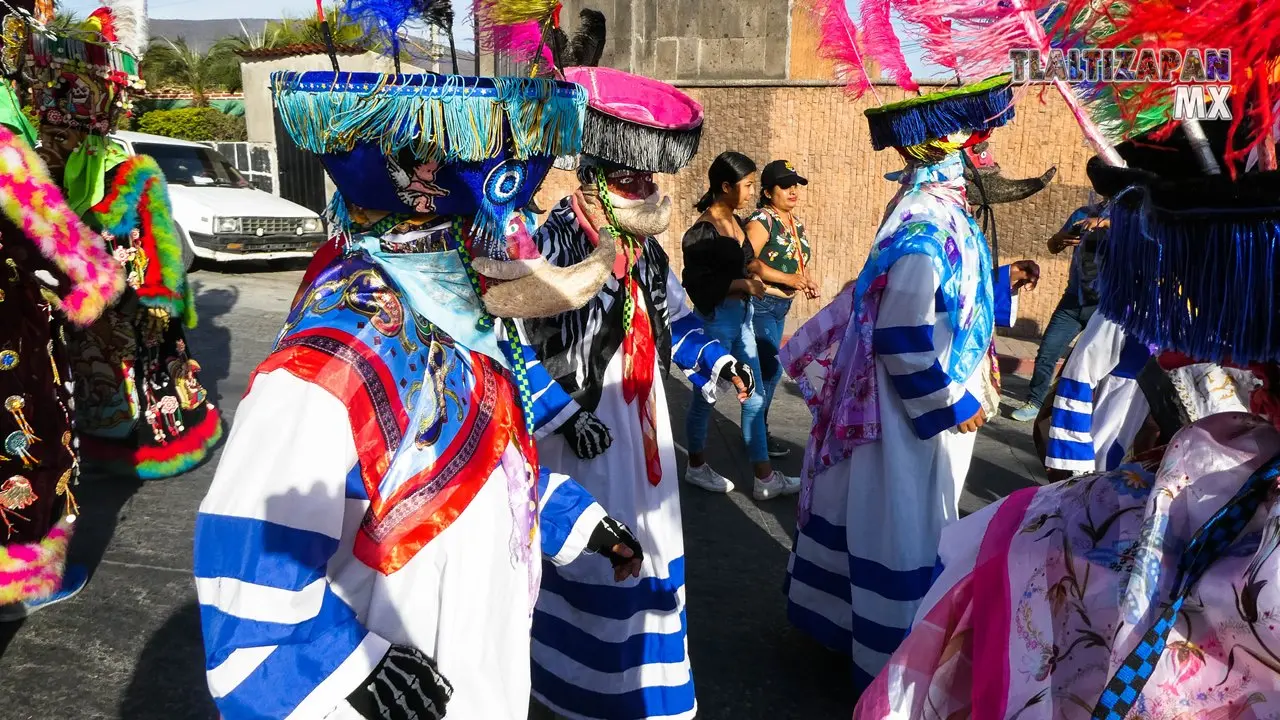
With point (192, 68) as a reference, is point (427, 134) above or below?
below

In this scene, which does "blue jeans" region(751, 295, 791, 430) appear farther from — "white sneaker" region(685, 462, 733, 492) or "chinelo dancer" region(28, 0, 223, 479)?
"chinelo dancer" region(28, 0, 223, 479)

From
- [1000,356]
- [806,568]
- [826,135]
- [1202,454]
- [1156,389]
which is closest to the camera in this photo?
[1202,454]

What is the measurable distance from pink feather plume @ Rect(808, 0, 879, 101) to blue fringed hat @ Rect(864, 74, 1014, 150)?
0.53ft

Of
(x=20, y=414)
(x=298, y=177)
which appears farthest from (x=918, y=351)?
(x=298, y=177)

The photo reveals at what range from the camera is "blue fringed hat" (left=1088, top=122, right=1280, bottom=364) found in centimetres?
113

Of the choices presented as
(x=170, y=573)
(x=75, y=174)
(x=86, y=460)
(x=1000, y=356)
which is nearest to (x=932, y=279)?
(x=170, y=573)

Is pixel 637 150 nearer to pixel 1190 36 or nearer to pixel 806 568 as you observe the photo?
pixel 806 568

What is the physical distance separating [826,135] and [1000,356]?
2.94 m

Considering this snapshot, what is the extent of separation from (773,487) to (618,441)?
2.45 m

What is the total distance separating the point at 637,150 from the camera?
3.05 m

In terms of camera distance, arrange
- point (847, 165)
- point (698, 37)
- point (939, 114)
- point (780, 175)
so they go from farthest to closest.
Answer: point (698, 37) < point (847, 165) < point (780, 175) < point (939, 114)

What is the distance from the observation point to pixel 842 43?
134 inches

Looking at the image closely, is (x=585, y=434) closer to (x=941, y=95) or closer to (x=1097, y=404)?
(x=941, y=95)

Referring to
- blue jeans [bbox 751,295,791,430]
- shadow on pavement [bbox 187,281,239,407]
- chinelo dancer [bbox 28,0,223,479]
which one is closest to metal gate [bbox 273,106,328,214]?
shadow on pavement [bbox 187,281,239,407]
